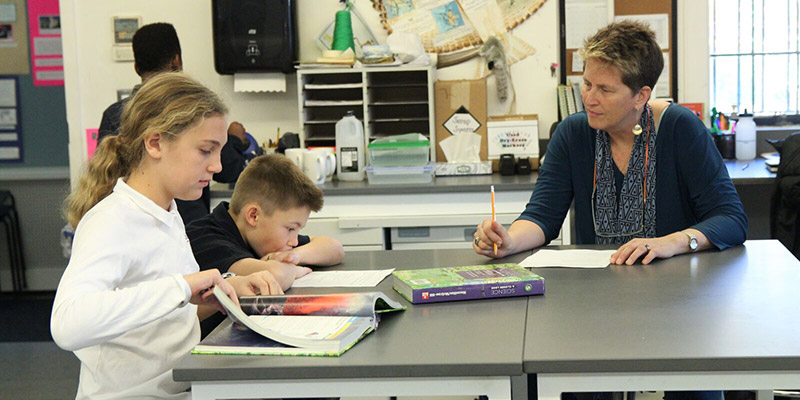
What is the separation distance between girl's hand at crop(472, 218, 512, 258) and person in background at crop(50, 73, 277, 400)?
2.15 ft

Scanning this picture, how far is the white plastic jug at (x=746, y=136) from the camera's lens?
4.20m

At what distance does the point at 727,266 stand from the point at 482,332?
2.59 feet

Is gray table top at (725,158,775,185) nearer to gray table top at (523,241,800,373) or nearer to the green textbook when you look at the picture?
gray table top at (523,241,800,373)

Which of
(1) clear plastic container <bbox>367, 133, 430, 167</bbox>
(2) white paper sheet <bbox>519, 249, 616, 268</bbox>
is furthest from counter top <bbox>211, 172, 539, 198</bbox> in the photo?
(2) white paper sheet <bbox>519, 249, 616, 268</bbox>

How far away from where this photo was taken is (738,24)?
172 inches

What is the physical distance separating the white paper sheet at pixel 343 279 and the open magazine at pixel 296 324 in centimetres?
30

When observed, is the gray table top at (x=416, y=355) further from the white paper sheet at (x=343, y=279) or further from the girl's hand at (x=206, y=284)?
the white paper sheet at (x=343, y=279)

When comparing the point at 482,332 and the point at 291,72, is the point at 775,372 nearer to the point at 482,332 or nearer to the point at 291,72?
the point at 482,332

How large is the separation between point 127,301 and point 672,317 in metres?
0.95

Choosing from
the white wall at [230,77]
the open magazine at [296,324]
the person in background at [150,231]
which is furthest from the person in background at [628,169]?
the white wall at [230,77]

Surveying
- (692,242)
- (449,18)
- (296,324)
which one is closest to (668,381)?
(296,324)

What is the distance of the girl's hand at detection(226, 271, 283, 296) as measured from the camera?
5.85ft

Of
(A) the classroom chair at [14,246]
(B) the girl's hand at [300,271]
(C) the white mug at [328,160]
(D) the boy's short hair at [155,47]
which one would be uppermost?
(D) the boy's short hair at [155,47]

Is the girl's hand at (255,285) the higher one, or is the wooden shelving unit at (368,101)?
the wooden shelving unit at (368,101)
